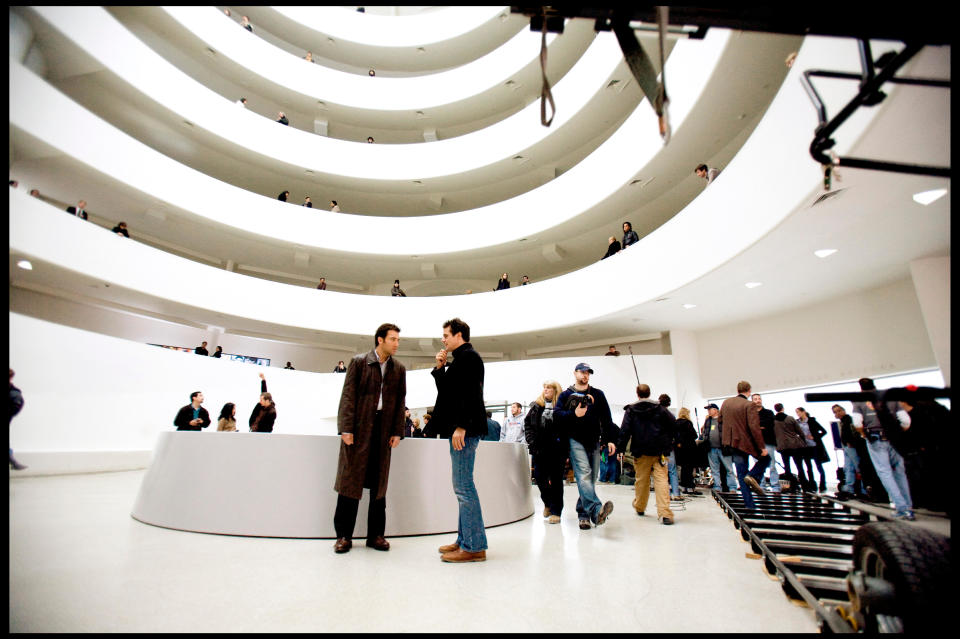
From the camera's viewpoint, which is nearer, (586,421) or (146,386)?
(586,421)

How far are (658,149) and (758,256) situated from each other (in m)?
3.68

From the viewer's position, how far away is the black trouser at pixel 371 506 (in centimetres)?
339

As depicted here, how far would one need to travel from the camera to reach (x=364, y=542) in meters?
3.67

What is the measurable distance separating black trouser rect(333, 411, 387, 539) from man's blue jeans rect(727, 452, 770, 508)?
4498mm

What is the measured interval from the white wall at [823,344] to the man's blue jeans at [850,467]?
200 centimetres

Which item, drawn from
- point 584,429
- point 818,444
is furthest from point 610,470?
point 584,429

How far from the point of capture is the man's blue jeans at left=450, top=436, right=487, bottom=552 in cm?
315

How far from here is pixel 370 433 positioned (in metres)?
3.53

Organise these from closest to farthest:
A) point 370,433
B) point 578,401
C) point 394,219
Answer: point 370,433
point 578,401
point 394,219

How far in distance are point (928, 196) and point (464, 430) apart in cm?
591

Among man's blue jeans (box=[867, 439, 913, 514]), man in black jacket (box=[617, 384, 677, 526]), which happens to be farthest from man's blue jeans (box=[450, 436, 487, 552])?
man's blue jeans (box=[867, 439, 913, 514])

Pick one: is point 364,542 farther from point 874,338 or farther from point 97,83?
point 97,83

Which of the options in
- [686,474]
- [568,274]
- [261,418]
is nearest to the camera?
[261,418]

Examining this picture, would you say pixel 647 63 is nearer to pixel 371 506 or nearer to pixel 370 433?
pixel 370 433
